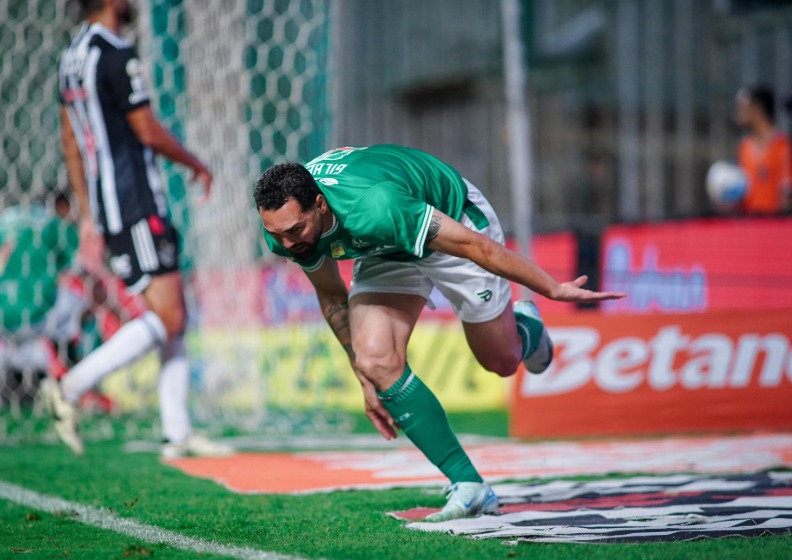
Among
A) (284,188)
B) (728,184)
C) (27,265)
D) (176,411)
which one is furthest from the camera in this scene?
(728,184)

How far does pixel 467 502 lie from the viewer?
13.3ft

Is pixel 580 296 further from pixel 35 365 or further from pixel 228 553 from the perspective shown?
pixel 35 365

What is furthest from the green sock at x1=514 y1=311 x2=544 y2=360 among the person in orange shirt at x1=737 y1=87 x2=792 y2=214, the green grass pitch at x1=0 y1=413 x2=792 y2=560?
the person in orange shirt at x1=737 y1=87 x2=792 y2=214

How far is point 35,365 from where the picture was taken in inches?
393

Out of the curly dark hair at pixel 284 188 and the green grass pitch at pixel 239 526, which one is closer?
the green grass pitch at pixel 239 526

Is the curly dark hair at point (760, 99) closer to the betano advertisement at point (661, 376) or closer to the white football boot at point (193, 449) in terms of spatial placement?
the betano advertisement at point (661, 376)

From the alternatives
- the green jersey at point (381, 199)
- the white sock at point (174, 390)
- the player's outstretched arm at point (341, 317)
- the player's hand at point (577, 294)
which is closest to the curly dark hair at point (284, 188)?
the green jersey at point (381, 199)

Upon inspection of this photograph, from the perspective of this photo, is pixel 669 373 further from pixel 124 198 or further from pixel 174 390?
pixel 124 198

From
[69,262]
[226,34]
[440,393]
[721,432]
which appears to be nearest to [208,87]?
[226,34]

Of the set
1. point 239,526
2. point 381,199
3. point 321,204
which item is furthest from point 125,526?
point 381,199

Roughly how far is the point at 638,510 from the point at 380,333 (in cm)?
117

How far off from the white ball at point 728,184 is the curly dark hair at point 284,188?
6724 mm

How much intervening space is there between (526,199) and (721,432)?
2188 millimetres

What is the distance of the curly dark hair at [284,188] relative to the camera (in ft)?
11.7
